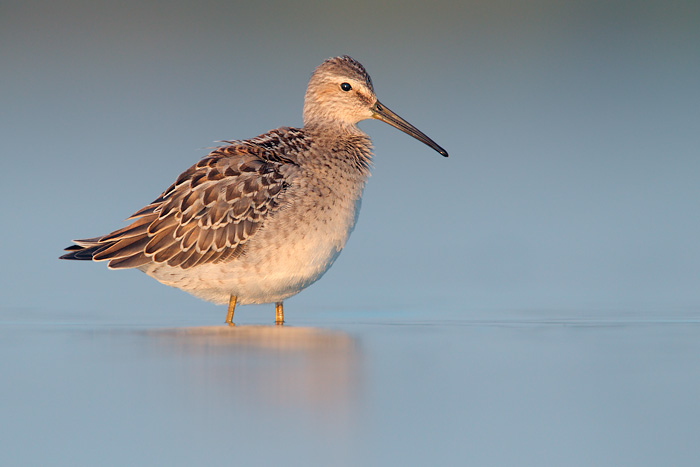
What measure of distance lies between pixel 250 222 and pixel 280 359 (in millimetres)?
2330

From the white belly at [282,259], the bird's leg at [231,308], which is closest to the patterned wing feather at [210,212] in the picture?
the white belly at [282,259]

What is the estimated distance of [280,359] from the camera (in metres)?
7.73

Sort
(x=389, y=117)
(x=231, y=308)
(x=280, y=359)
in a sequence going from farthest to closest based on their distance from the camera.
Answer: (x=389, y=117) → (x=231, y=308) → (x=280, y=359)

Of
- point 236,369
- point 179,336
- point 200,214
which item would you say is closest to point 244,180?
point 200,214

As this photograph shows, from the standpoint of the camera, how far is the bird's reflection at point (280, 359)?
21.6ft

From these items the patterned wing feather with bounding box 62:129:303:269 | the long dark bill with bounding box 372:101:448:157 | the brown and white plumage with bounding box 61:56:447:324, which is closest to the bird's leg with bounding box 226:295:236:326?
the brown and white plumage with bounding box 61:56:447:324

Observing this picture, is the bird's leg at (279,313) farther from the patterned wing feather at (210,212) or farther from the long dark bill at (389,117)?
the long dark bill at (389,117)

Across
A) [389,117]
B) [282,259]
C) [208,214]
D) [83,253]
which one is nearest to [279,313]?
[282,259]

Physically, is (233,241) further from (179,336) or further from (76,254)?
(76,254)

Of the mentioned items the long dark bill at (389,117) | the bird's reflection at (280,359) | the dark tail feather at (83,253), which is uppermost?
the long dark bill at (389,117)

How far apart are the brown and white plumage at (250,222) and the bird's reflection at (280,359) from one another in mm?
611

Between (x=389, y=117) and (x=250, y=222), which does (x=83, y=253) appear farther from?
(x=389, y=117)

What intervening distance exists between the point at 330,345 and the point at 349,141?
3.16 metres

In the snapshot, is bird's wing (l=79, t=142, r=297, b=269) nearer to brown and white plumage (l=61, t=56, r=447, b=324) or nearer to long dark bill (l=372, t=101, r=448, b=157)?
brown and white plumage (l=61, t=56, r=447, b=324)
